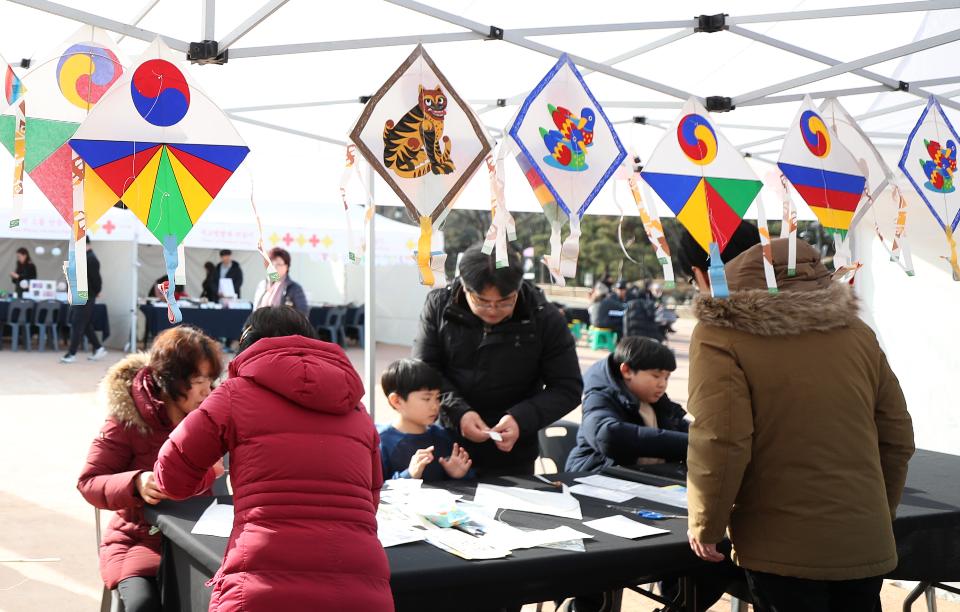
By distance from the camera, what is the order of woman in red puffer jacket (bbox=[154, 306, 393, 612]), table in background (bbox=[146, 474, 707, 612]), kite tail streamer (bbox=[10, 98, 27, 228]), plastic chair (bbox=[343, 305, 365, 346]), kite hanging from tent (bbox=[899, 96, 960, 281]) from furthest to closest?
plastic chair (bbox=[343, 305, 365, 346]) → kite hanging from tent (bbox=[899, 96, 960, 281]) → kite tail streamer (bbox=[10, 98, 27, 228]) → table in background (bbox=[146, 474, 707, 612]) → woman in red puffer jacket (bbox=[154, 306, 393, 612])

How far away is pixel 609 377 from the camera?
3.33 metres

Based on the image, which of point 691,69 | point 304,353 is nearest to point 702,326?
point 304,353

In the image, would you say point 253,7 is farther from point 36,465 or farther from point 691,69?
point 36,465

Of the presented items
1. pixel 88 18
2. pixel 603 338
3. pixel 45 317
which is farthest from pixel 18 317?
pixel 88 18

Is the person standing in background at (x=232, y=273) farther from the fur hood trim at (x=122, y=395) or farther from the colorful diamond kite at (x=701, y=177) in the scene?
the colorful diamond kite at (x=701, y=177)

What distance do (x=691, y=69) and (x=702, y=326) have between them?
2.50 metres

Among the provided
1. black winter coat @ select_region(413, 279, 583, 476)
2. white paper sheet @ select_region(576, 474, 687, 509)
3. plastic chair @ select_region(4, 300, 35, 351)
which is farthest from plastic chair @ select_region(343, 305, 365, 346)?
white paper sheet @ select_region(576, 474, 687, 509)

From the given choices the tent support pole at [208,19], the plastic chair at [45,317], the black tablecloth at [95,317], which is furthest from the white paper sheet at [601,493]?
the plastic chair at [45,317]

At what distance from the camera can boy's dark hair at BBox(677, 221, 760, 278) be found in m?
2.49

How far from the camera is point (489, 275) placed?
290 cm

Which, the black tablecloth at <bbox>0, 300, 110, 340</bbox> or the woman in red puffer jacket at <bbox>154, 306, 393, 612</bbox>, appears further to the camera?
the black tablecloth at <bbox>0, 300, 110, 340</bbox>

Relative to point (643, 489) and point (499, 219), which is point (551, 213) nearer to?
point (499, 219)

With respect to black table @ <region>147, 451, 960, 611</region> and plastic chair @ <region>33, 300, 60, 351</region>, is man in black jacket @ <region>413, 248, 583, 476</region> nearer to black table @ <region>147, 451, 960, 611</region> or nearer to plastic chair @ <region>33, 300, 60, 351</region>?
black table @ <region>147, 451, 960, 611</region>

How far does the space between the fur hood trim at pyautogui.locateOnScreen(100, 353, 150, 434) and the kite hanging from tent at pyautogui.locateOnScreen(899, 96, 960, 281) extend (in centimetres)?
316
